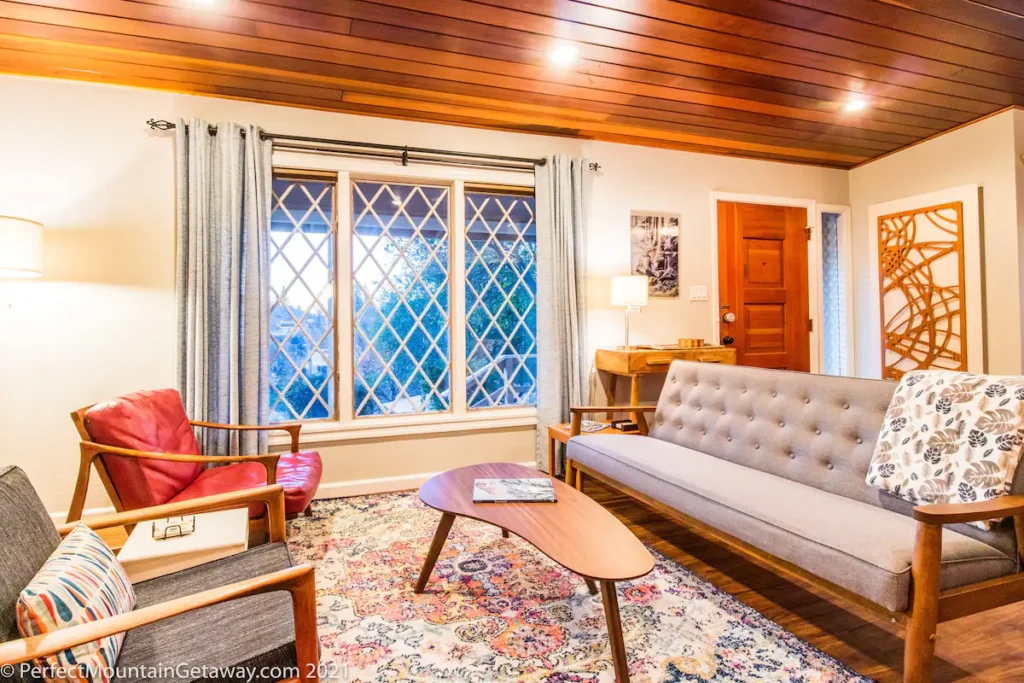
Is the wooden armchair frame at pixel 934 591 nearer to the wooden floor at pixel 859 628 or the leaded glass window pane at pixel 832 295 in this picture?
the wooden floor at pixel 859 628

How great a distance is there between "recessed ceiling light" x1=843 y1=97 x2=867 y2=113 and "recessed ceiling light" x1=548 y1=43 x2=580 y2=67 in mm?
1826

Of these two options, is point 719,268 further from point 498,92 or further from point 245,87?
point 245,87

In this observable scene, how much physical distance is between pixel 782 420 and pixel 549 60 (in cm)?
203

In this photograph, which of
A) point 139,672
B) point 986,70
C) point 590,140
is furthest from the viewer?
point 590,140

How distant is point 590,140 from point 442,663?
322cm

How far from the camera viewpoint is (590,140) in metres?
3.52

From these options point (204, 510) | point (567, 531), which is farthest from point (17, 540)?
point (567, 531)

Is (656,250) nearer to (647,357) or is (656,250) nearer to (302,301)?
(647,357)

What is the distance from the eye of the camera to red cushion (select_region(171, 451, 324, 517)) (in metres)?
2.06

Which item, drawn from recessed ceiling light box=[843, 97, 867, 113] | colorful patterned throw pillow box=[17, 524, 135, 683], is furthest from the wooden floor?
recessed ceiling light box=[843, 97, 867, 113]

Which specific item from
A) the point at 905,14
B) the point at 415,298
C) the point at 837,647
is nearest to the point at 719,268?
the point at 905,14

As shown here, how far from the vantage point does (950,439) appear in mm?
1497

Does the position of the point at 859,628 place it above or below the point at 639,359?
below

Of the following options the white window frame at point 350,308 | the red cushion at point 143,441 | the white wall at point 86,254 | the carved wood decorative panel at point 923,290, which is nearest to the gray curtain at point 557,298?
the white window frame at point 350,308
